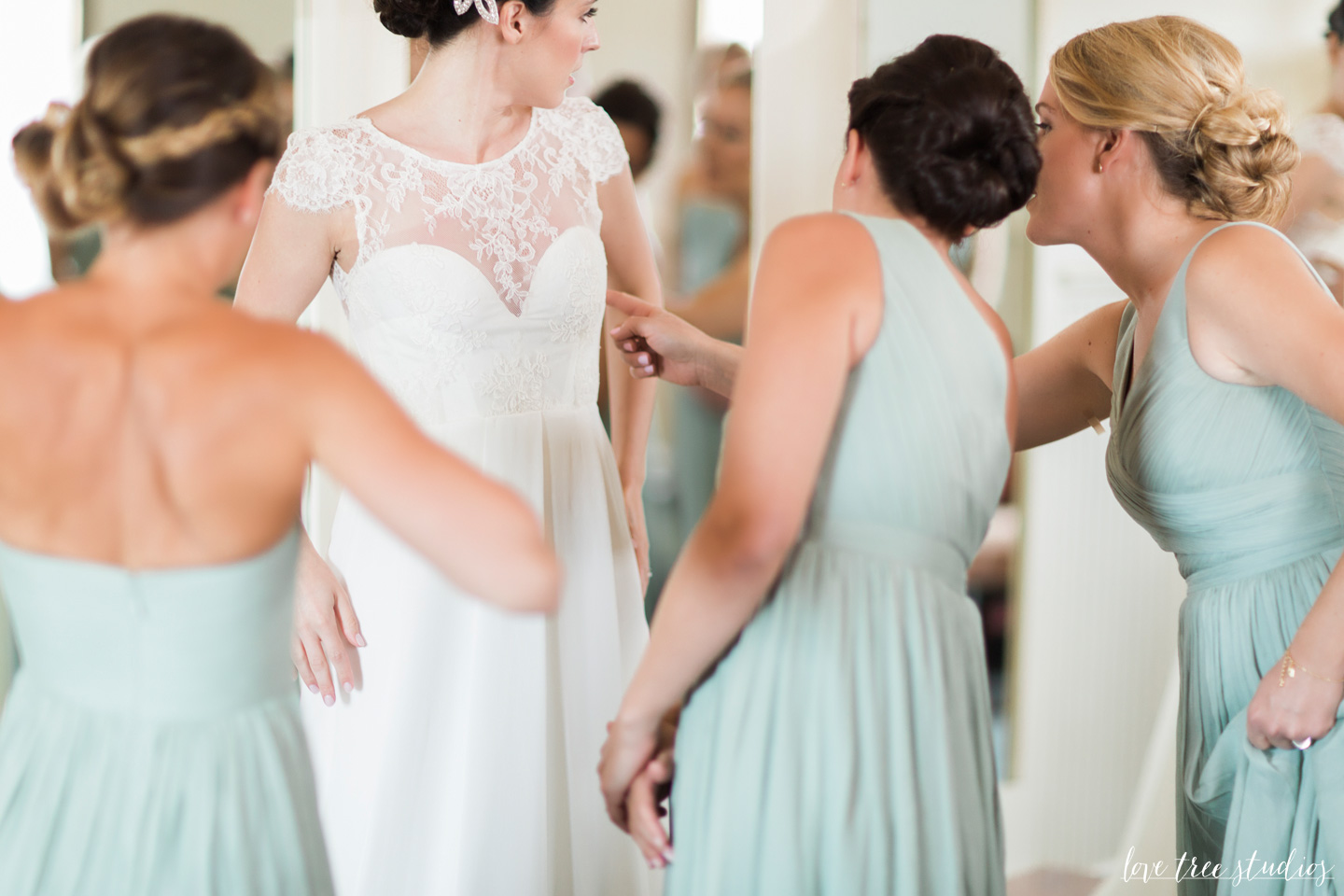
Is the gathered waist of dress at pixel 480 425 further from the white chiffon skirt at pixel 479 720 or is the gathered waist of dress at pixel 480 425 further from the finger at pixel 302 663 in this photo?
the finger at pixel 302 663

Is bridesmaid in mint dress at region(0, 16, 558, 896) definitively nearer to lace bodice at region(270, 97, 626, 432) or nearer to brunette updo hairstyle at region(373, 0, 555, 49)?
lace bodice at region(270, 97, 626, 432)

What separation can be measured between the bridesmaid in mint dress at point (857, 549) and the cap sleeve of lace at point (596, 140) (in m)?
0.63

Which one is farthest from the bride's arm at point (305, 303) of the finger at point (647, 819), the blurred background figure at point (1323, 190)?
the blurred background figure at point (1323, 190)

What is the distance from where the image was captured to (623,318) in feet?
5.92

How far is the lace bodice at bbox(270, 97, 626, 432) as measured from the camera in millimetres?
1500

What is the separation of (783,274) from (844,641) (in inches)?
13.9

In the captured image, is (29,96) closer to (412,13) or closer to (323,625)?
(412,13)

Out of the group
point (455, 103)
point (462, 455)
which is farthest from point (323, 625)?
point (455, 103)

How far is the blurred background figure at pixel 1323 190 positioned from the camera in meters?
2.52

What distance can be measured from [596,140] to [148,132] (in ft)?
2.99

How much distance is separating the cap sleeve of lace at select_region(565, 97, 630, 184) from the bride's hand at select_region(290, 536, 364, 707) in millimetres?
691

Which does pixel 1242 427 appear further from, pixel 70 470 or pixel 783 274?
pixel 70 470

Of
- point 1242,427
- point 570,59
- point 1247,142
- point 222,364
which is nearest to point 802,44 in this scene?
point 570,59

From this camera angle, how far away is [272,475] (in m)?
0.91
